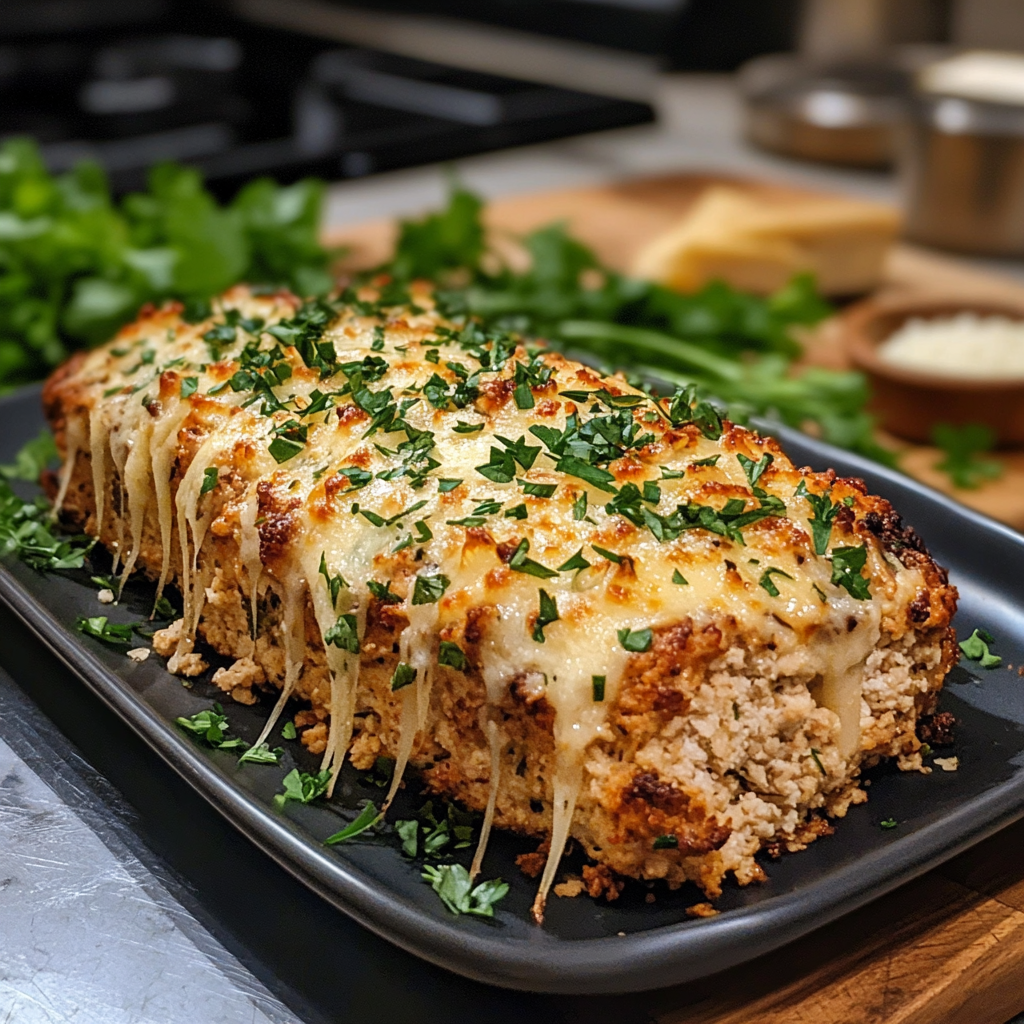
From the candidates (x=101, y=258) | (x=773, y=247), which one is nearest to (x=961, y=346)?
(x=773, y=247)

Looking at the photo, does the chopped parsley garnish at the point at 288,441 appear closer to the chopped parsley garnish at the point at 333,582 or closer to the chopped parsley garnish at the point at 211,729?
the chopped parsley garnish at the point at 333,582

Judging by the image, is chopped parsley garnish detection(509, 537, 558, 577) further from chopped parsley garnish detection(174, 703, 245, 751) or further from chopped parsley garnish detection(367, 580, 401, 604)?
chopped parsley garnish detection(174, 703, 245, 751)

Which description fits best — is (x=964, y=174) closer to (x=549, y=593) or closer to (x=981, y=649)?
(x=981, y=649)

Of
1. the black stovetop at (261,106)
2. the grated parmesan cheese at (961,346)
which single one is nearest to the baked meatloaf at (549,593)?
the grated parmesan cheese at (961,346)

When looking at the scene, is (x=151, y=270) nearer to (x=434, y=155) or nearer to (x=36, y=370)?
(x=36, y=370)

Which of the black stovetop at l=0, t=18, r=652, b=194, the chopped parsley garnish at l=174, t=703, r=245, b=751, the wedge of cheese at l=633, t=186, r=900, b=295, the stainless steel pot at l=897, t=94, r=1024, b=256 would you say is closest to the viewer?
the chopped parsley garnish at l=174, t=703, r=245, b=751

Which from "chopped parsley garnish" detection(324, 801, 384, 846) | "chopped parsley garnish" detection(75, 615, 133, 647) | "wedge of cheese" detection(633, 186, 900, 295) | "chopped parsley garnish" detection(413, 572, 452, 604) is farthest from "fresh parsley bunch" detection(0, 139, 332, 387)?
"chopped parsley garnish" detection(324, 801, 384, 846)

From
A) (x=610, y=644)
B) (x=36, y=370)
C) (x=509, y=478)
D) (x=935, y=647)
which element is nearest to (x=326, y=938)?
(x=610, y=644)
